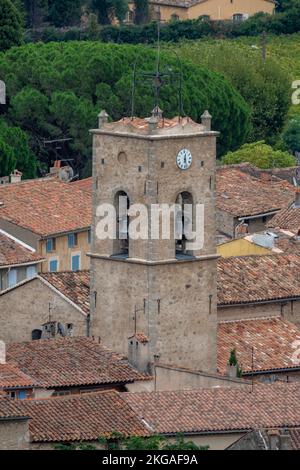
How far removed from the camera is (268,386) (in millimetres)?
78000

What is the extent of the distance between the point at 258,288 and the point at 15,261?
952 cm

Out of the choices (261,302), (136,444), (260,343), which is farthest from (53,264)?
(136,444)

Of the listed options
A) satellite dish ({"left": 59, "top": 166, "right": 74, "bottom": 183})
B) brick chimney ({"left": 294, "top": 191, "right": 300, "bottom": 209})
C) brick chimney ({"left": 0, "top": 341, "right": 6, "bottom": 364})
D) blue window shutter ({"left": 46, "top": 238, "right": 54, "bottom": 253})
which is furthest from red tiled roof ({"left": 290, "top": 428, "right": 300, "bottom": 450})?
satellite dish ({"left": 59, "top": 166, "right": 74, "bottom": 183})

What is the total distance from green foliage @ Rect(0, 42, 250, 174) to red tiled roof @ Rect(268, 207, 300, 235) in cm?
1318

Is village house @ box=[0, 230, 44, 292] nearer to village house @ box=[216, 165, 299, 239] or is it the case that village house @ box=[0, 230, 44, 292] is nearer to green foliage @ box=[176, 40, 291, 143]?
village house @ box=[216, 165, 299, 239]

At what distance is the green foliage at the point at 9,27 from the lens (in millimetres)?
131400

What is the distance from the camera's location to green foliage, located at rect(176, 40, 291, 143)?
132 metres

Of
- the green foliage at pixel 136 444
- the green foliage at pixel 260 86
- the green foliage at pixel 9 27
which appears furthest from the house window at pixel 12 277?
the green foliage at pixel 9 27

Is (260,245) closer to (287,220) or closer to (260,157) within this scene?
(287,220)

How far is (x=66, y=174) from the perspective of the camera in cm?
11369
